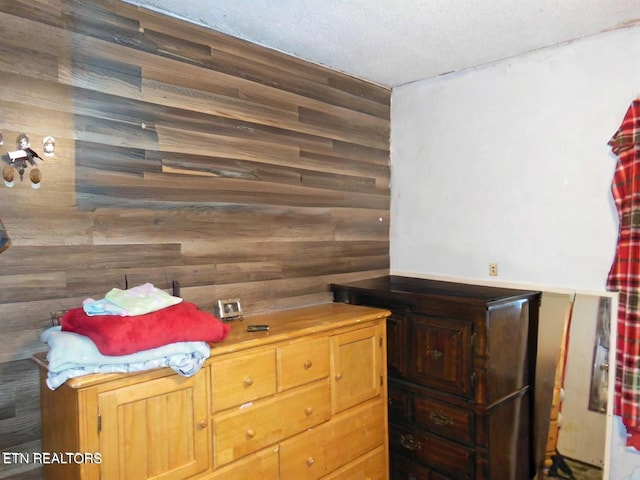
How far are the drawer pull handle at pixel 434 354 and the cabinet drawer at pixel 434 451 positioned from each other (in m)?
0.43

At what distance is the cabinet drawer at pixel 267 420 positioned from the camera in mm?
1727

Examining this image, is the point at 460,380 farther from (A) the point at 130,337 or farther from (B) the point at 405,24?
(B) the point at 405,24

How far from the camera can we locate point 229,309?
2.21m

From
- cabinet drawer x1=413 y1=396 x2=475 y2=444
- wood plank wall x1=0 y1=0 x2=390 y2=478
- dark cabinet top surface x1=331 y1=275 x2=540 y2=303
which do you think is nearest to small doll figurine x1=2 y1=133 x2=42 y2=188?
wood plank wall x1=0 y1=0 x2=390 y2=478

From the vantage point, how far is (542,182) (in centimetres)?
256

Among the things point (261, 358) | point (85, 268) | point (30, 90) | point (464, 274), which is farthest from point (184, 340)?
point (464, 274)

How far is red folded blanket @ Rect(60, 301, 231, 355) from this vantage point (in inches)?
55.8

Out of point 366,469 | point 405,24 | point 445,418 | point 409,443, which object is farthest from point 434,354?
point 405,24

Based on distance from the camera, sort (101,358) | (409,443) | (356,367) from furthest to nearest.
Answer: (409,443) < (356,367) < (101,358)

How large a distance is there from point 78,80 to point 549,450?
2.90 m

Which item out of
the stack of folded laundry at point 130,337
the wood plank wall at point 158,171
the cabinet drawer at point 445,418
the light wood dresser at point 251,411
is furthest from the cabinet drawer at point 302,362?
the cabinet drawer at point 445,418

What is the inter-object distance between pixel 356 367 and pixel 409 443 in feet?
2.17

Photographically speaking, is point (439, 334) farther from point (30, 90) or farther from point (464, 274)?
point (30, 90)

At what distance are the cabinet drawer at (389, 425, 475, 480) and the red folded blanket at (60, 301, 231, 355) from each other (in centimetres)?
142
